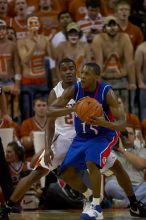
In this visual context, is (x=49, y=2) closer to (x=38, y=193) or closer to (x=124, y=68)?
(x=124, y=68)

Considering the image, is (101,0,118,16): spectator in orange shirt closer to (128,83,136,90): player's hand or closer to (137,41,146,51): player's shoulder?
(137,41,146,51): player's shoulder

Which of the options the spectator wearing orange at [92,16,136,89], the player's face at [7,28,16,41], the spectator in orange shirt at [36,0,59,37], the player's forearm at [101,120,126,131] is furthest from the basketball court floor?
the spectator in orange shirt at [36,0,59,37]

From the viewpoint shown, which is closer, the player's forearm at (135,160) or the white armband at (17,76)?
the player's forearm at (135,160)

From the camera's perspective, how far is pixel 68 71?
858 cm

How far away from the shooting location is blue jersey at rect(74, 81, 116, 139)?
8.02 metres

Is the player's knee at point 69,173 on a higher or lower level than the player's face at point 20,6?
lower

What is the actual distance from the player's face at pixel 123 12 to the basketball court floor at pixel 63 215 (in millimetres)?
4074

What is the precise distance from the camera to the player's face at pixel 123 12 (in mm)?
12469

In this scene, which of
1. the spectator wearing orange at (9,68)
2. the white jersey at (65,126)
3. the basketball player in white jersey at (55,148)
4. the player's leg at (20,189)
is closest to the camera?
the basketball player in white jersey at (55,148)

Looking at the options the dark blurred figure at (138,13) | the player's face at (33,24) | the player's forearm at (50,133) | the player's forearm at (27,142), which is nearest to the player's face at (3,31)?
the player's face at (33,24)

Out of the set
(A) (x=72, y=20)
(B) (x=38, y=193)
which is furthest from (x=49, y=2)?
(B) (x=38, y=193)

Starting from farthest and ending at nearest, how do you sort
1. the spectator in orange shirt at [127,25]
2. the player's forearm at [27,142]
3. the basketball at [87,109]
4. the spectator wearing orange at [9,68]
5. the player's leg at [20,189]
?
the spectator in orange shirt at [127,25] → the spectator wearing orange at [9,68] → the player's forearm at [27,142] → the player's leg at [20,189] → the basketball at [87,109]

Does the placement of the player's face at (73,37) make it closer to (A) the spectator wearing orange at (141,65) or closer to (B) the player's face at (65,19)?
(B) the player's face at (65,19)

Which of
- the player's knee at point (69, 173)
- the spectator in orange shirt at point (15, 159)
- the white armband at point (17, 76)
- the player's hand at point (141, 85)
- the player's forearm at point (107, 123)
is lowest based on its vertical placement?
the spectator in orange shirt at point (15, 159)
